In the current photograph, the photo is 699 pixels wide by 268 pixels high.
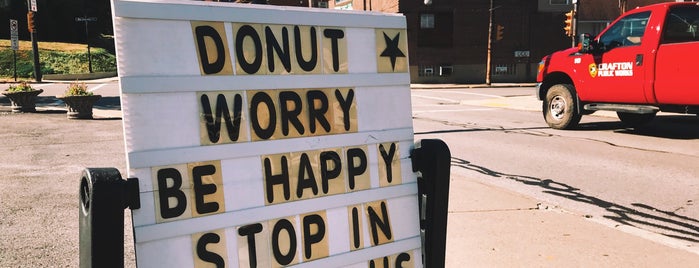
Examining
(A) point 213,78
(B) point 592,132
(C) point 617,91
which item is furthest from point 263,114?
(B) point 592,132

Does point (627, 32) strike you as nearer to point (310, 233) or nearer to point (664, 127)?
point (664, 127)

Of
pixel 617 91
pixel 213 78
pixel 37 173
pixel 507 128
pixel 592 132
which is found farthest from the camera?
pixel 507 128

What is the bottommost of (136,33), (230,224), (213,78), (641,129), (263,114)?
(641,129)

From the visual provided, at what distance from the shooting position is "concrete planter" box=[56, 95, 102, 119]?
1409 centimetres

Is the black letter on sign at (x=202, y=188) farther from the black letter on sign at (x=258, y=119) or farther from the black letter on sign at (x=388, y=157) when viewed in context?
the black letter on sign at (x=388, y=157)

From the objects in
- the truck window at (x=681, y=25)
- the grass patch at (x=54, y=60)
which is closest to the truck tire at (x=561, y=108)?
the truck window at (x=681, y=25)

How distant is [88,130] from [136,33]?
38.1 feet

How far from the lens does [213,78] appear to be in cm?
178

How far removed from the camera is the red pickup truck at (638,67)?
28.6ft

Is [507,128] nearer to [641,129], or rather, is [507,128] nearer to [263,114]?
[641,129]

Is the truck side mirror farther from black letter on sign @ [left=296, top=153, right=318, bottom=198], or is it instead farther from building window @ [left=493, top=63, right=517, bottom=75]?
building window @ [left=493, top=63, right=517, bottom=75]

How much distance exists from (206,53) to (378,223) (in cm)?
94

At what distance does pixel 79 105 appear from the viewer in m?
14.2

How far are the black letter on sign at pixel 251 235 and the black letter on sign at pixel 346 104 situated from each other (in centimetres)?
51
